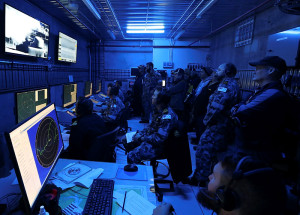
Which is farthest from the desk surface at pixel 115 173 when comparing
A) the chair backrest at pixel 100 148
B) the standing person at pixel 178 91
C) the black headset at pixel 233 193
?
the standing person at pixel 178 91

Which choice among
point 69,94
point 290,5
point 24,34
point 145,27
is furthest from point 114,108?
point 145,27

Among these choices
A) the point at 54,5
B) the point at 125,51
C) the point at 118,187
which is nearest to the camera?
the point at 118,187

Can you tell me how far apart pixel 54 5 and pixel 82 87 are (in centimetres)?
192

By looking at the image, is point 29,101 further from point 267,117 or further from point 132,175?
point 267,117

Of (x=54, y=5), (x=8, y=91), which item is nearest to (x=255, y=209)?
(x=8, y=91)

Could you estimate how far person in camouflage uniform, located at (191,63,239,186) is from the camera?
7.09ft

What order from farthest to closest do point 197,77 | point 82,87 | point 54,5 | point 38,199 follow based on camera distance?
point 197,77
point 82,87
point 54,5
point 38,199

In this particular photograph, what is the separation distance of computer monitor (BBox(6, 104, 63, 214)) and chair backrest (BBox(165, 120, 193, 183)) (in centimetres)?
116

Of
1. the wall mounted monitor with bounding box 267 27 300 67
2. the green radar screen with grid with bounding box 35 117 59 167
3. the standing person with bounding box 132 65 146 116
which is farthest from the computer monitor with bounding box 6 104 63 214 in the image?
the standing person with bounding box 132 65 146 116

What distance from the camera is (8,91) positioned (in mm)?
1579

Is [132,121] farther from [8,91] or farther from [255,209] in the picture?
[255,209]

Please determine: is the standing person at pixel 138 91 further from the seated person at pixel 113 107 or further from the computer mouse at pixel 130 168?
the computer mouse at pixel 130 168

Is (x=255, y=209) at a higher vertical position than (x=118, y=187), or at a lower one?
higher

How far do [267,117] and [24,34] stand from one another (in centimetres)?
324
